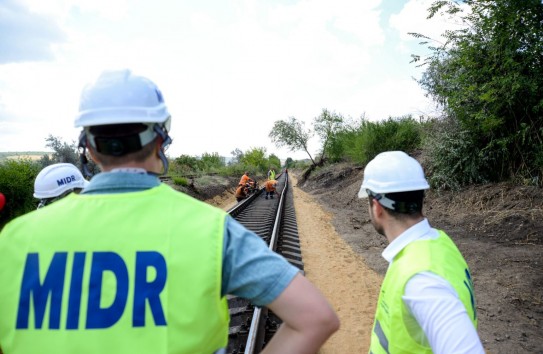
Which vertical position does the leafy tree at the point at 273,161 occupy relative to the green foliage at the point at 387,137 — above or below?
below

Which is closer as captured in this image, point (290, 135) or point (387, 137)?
point (387, 137)

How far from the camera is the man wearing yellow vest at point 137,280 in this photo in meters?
1.00

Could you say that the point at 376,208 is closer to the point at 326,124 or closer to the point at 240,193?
the point at 240,193

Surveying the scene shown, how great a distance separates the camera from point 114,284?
3.37 feet

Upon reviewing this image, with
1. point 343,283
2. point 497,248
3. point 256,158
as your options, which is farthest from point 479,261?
point 256,158

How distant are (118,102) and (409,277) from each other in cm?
140

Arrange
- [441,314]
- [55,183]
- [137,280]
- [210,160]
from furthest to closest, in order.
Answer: [210,160] < [55,183] < [441,314] < [137,280]

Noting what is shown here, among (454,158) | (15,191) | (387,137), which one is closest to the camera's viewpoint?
(15,191)

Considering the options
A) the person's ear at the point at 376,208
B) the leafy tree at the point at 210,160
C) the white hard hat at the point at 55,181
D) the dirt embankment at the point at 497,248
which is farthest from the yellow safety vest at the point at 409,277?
the leafy tree at the point at 210,160

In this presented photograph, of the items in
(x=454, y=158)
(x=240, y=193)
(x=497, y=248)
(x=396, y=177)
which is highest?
(x=396, y=177)

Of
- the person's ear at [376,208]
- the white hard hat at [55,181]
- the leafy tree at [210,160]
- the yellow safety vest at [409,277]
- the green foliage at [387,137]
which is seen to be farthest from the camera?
the leafy tree at [210,160]

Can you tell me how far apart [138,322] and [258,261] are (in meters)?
0.41

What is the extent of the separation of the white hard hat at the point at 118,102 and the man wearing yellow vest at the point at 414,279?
1.28m

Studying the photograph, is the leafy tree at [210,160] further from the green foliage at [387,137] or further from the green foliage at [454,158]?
the green foliage at [454,158]
